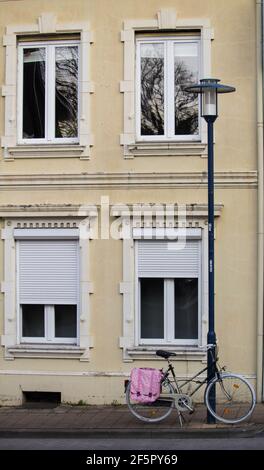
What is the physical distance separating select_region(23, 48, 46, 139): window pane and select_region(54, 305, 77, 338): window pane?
277 centimetres

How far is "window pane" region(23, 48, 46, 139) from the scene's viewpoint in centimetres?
1620

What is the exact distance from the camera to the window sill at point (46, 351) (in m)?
15.7

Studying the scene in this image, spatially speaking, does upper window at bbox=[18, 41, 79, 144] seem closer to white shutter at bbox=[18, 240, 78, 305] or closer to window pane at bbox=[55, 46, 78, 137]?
window pane at bbox=[55, 46, 78, 137]

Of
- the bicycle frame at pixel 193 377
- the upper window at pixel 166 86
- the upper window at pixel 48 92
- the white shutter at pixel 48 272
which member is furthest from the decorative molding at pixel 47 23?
the bicycle frame at pixel 193 377

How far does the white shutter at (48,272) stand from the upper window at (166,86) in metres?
2.17

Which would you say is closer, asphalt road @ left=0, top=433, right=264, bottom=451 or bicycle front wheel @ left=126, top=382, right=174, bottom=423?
asphalt road @ left=0, top=433, right=264, bottom=451

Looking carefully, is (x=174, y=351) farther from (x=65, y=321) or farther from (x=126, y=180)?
(x=126, y=180)

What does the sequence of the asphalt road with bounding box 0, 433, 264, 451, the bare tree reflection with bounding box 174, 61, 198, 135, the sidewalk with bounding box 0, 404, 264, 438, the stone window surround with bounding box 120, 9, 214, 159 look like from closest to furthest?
1. the asphalt road with bounding box 0, 433, 264, 451
2. the sidewalk with bounding box 0, 404, 264, 438
3. the stone window surround with bounding box 120, 9, 214, 159
4. the bare tree reflection with bounding box 174, 61, 198, 135

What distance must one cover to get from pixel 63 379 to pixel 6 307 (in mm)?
1454

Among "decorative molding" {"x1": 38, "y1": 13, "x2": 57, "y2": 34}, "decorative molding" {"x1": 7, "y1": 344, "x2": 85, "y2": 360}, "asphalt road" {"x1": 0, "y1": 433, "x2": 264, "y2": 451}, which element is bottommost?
"asphalt road" {"x1": 0, "y1": 433, "x2": 264, "y2": 451}

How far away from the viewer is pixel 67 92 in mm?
16141

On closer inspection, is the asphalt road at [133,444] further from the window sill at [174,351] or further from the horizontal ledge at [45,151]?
the horizontal ledge at [45,151]

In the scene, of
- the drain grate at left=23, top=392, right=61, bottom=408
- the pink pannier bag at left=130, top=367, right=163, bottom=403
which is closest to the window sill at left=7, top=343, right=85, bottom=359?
→ the drain grate at left=23, top=392, right=61, bottom=408

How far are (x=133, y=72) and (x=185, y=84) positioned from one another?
2.75ft
